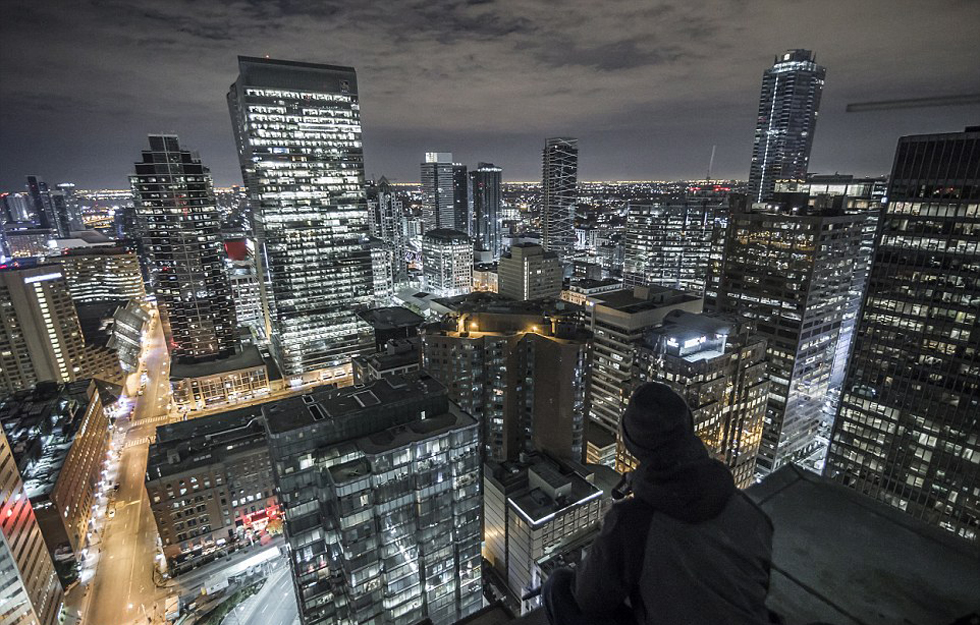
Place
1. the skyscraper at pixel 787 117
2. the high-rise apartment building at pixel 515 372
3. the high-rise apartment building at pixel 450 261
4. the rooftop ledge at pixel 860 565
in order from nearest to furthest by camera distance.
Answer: the rooftop ledge at pixel 860 565, the high-rise apartment building at pixel 515 372, the high-rise apartment building at pixel 450 261, the skyscraper at pixel 787 117

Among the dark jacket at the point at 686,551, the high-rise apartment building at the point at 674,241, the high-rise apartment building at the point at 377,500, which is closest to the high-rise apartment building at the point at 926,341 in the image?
the high-rise apartment building at the point at 377,500

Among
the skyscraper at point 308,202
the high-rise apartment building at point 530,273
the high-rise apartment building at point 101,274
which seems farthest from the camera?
the high-rise apartment building at point 101,274

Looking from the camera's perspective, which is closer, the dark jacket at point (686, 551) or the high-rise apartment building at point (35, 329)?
the dark jacket at point (686, 551)

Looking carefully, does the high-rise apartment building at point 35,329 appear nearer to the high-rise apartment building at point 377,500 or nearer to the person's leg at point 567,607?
the high-rise apartment building at point 377,500

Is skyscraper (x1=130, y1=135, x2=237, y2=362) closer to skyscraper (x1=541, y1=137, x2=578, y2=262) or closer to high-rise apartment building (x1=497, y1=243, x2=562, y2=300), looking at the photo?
high-rise apartment building (x1=497, y1=243, x2=562, y2=300)

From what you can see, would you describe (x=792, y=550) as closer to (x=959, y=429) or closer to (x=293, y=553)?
(x=293, y=553)
